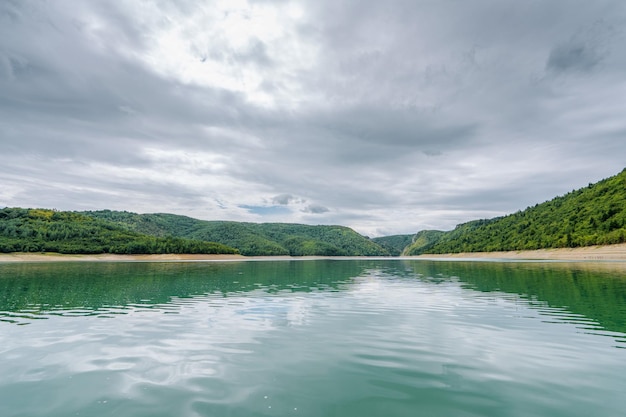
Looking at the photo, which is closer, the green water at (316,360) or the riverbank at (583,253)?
the green water at (316,360)

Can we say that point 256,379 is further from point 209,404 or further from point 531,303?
point 531,303

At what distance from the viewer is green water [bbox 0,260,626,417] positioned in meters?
10.5

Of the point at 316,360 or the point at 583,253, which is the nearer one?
the point at 316,360

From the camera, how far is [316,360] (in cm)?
1520

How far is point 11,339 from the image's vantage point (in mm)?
19078

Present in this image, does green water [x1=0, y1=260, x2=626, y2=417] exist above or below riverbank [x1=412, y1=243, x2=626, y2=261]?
below

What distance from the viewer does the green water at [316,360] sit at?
10.5 m

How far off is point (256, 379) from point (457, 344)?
35.8 ft

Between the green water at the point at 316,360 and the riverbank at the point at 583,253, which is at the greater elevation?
the riverbank at the point at 583,253

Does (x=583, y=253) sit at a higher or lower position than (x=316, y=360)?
higher

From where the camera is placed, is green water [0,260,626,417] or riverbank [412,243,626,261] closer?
green water [0,260,626,417]

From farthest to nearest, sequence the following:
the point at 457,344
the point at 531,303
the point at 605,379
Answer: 1. the point at 531,303
2. the point at 457,344
3. the point at 605,379

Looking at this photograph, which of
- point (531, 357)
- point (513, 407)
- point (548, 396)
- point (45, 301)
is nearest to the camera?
point (513, 407)

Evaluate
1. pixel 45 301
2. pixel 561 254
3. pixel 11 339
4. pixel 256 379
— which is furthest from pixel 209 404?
pixel 561 254
